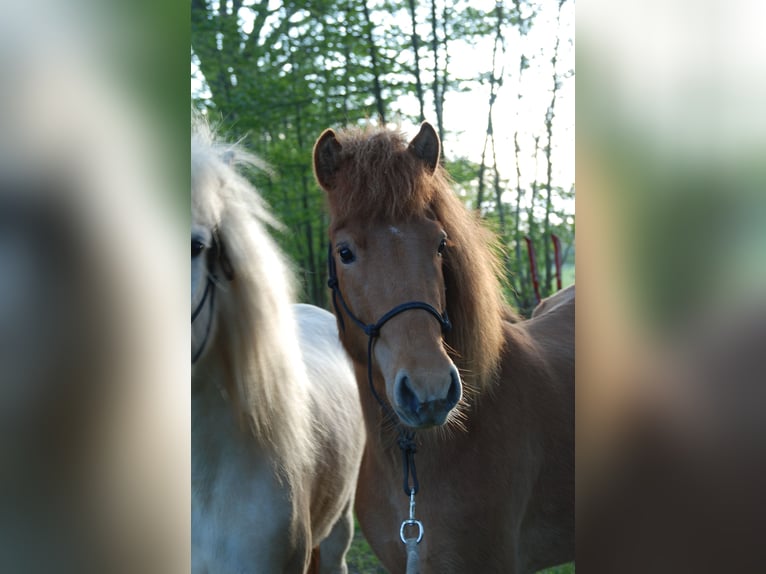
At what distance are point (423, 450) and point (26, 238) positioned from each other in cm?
129

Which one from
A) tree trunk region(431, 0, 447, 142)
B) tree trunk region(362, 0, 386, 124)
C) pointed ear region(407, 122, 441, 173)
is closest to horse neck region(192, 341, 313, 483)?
pointed ear region(407, 122, 441, 173)

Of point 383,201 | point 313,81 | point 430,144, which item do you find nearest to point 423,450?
point 383,201

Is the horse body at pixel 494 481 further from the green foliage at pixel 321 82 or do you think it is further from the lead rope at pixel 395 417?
the green foliage at pixel 321 82

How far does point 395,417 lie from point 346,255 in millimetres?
471

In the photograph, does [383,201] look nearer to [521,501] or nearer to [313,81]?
[521,501]

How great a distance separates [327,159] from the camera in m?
1.71

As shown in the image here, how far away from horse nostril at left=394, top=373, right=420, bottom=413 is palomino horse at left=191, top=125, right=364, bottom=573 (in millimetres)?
430

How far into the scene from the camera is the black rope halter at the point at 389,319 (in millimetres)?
1499

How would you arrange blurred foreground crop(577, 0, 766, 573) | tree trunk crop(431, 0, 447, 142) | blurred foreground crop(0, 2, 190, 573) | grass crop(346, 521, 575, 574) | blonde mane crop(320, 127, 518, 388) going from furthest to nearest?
grass crop(346, 521, 575, 574), tree trunk crop(431, 0, 447, 142), blonde mane crop(320, 127, 518, 388), blurred foreground crop(577, 0, 766, 573), blurred foreground crop(0, 2, 190, 573)

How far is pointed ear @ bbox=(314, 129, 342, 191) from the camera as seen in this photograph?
167 centimetres

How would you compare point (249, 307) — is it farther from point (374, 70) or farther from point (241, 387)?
point (374, 70)

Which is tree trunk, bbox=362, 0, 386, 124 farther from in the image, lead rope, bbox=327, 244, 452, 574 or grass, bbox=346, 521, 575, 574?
grass, bbox=346, 521, 575, 574

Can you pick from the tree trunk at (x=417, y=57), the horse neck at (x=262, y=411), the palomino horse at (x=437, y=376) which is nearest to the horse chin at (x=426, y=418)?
the palomino horse at (x=437, y=376)

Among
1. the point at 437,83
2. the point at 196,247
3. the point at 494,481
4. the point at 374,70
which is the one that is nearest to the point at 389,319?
the point at 196,247
